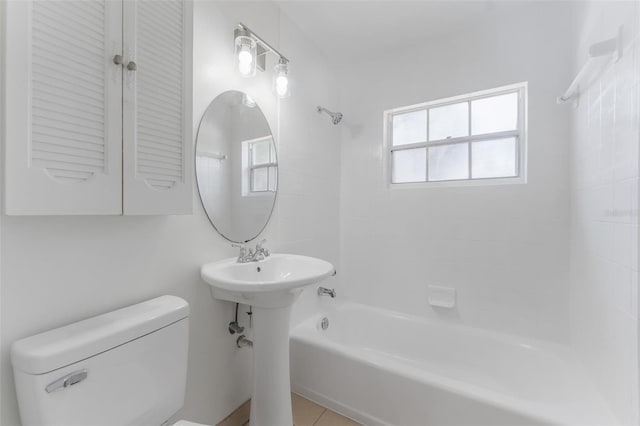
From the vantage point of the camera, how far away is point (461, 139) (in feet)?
6.60

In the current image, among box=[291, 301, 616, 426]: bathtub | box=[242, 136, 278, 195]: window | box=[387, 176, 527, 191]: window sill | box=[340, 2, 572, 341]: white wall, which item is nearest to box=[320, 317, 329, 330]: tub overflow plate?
box=[291, 301, 616, 426]: bathtub

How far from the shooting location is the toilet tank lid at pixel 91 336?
27.1 inches

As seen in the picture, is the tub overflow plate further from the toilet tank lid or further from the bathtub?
the toilet tank lid

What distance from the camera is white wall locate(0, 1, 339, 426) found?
790mm

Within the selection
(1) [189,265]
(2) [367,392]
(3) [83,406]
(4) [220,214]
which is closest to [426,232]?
(2) [367,392]

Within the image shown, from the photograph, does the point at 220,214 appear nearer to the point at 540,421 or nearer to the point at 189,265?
the point at 189,265

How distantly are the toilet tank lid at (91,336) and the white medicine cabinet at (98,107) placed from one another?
1.15 ft

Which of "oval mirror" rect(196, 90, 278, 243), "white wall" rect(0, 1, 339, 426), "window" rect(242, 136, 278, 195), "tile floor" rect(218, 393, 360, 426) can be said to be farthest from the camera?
"window" rect(242, 136, 278, 195)

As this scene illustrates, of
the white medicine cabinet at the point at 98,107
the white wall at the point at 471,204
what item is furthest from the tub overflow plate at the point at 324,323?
the white medicine cabinet at the point at 98,107

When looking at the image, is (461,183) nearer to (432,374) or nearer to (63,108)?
(432,374)

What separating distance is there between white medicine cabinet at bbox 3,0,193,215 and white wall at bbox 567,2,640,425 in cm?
155

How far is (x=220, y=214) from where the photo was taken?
4.61 feet

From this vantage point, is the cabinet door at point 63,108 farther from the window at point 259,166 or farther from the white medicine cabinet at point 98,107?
the window at point 259,166

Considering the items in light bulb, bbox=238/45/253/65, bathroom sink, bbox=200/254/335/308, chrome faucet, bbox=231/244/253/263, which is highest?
light bulb, bbox=238/45/253/65
